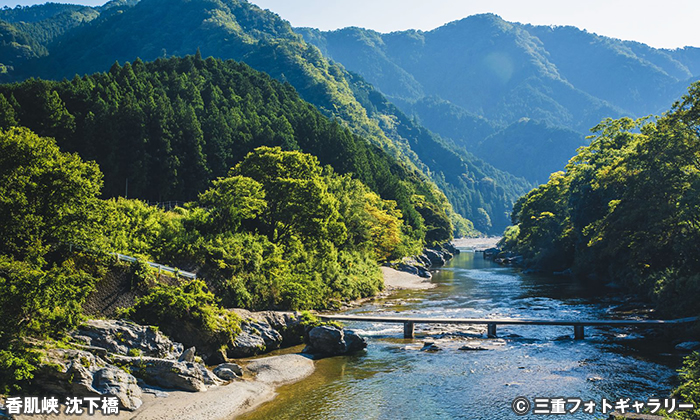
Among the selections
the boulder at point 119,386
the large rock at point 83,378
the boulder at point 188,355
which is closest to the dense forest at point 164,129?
the boulder at point 188,355

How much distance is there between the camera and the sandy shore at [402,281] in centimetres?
6951

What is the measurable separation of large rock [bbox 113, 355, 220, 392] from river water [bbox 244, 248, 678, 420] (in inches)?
141

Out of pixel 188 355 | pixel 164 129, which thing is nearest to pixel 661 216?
pixel 188 355

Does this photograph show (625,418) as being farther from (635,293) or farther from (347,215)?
(347,215)

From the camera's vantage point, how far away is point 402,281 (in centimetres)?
7500

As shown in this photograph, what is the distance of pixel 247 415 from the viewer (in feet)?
75.6

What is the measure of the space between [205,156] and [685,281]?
63734mm

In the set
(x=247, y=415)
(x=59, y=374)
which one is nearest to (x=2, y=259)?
(x=59, y=374)

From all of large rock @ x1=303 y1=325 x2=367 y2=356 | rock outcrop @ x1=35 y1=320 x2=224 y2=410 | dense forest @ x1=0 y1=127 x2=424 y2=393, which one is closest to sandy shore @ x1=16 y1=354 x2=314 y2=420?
rock outcrop @ x1=35 y1=320 x2=224 y2=410

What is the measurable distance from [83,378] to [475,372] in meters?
19.4

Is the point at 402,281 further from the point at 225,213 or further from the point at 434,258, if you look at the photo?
the point at 434,258

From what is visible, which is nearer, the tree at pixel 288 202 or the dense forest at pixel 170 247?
the dense forest at pixel 170 247

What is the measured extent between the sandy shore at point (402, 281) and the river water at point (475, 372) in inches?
828

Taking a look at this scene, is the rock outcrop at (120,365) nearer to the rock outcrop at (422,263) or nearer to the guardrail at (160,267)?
the guardrail at (160,267)
